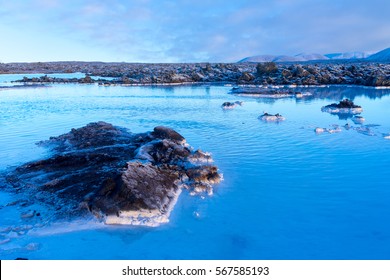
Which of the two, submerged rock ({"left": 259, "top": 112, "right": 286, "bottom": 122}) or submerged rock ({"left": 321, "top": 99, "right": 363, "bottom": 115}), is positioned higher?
submerged rock ({"left": 321, "top": 99, "right": 363, "bottom": 115})

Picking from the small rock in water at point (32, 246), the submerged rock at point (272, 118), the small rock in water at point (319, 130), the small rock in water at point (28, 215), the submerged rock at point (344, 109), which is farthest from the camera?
the submerged rock at point (344, 109)

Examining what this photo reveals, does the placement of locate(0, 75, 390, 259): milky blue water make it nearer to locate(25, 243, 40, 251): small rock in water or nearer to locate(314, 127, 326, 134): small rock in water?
locate(25, 243, 40, 251): small rock in water

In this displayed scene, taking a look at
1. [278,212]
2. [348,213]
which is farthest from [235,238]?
[348,213]

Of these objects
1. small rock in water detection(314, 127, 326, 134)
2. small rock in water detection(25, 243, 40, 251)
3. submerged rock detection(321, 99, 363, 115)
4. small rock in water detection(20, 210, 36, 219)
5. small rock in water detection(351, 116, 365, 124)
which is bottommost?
small rock in water detection(25, 243, 40, 251)

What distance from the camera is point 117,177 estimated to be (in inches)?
277

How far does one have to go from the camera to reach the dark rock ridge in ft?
20.8

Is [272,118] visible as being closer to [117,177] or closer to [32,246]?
[117,177]

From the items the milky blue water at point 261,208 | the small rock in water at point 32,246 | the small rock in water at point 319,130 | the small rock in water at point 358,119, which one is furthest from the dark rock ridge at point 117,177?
the small rock in water at point 358,119

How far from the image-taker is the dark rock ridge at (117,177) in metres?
6.33

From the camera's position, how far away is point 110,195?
260 inches

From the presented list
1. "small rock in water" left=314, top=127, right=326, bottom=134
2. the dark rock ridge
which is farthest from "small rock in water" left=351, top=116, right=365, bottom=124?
the dark rock ridge

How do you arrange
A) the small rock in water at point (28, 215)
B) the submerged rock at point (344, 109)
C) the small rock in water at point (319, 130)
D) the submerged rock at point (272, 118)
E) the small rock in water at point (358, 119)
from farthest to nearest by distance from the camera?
the submerged rock at point (344, 109) → the submerged rock at point (272, 118) → the small rock in water at point (358, 119) → the small rock in water at point (319, 130) → the small rock in water at point (28, 215)

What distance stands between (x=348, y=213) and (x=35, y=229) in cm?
624

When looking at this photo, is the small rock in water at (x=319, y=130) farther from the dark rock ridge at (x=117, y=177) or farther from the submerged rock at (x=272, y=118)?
the dark rock ridge at (x=117, y=177)
